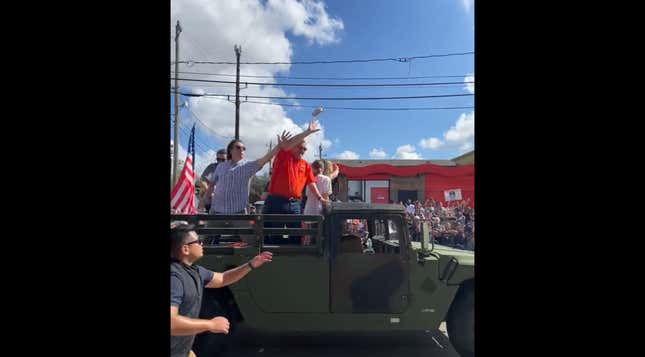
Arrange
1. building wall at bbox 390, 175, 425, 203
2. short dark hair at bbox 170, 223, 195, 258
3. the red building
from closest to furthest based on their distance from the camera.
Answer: short dark hair at bbox 170, 223, 195, 258
the red building
building wall at bbox 390, 175, 425, 203

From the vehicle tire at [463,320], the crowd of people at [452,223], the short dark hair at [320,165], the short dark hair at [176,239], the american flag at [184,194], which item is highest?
the short dark hair at [320,165]

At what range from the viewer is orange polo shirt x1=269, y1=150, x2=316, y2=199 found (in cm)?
345

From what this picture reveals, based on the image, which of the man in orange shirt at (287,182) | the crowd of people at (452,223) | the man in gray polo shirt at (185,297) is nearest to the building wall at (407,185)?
the crowd of people at (452,223)

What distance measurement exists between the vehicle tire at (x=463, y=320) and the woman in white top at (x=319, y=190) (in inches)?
60.2

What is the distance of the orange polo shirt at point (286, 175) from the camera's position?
11.3 feet

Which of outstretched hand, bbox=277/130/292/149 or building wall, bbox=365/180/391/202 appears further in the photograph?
building wall, bbox=365/180/391/202

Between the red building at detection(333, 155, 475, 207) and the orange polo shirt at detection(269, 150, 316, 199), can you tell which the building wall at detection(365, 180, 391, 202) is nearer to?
the red building at detection(333, 155, 475, 207)

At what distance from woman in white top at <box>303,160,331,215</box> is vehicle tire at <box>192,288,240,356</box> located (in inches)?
47.2

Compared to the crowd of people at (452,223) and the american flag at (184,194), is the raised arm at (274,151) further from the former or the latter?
the crowd of people at (452,223)

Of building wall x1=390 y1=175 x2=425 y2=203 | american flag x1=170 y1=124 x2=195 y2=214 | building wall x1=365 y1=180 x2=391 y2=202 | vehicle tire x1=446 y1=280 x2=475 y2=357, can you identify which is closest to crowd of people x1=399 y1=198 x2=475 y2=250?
building wall x1=365 y1=180 x2=391 y2=202

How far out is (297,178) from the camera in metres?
3.49

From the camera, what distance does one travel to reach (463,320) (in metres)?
3.11
